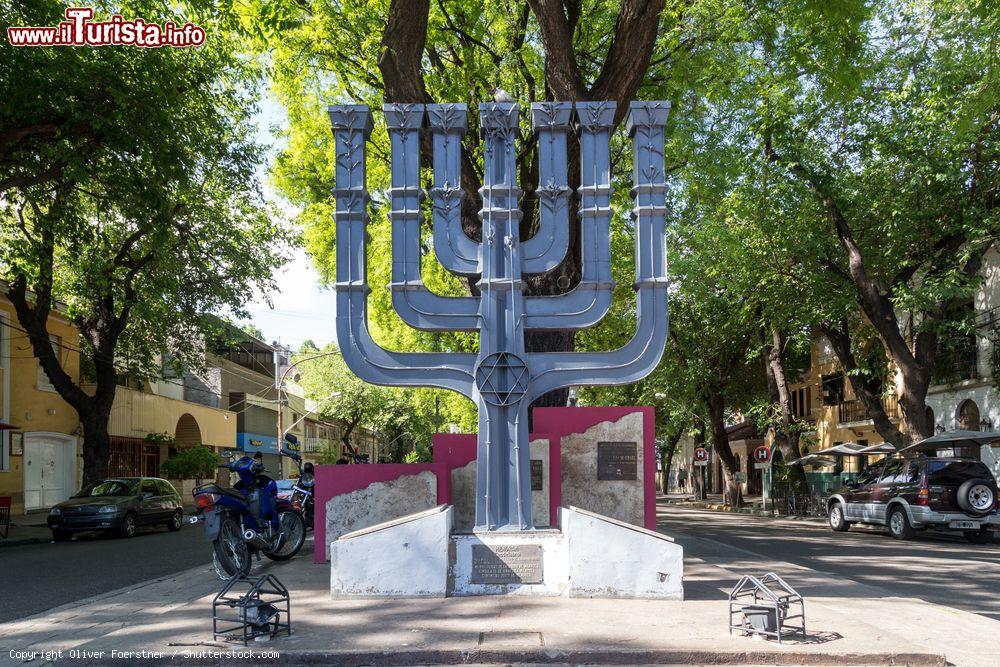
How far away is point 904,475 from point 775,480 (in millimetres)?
11866

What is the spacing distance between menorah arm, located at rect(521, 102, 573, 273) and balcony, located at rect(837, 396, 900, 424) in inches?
1120

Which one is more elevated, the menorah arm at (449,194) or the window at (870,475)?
the menorah arm at (449,194)

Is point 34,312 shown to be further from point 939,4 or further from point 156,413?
point 939,4

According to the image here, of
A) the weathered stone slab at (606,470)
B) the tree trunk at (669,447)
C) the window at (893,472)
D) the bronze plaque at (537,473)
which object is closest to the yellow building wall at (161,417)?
the tree trunk at (669,447)

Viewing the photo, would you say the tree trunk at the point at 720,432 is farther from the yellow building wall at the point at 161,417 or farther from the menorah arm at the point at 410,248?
the menorah arm at the point at 410,248

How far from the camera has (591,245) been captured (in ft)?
33.2

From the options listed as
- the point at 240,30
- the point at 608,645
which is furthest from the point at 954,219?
the point at 608,645

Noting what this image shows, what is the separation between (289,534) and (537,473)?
3653mm

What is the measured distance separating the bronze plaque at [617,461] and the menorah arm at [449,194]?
3727mm

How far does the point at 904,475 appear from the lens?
1997cm

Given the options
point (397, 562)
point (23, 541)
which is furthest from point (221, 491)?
point (23, 541)

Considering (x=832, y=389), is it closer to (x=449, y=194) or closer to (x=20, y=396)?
(x=20, y=396)

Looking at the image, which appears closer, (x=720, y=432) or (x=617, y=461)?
(x=617, y=461)

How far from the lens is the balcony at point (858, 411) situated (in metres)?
35.4
